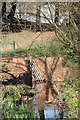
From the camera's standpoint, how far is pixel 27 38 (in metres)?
1.81

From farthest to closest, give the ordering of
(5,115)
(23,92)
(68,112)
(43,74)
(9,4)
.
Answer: (43,74), (23,92), (68,112), (5,115), (9,4)

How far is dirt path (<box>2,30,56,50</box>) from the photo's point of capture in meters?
1.69

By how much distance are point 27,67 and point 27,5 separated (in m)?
0.77

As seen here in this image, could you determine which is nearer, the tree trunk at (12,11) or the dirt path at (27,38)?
the tree trunk at (12,11)

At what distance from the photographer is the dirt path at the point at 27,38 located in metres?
1.69

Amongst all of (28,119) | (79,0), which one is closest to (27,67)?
(28,119)

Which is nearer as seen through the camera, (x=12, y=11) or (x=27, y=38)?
(x=12, y=11)

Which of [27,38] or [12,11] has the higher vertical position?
[12,11]

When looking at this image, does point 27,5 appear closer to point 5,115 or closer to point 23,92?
point 5,115

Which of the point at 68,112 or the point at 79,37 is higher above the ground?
the point at 79,37

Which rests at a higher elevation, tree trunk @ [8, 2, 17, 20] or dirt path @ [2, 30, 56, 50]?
tree trunk @ [8, 2, 17, 20]

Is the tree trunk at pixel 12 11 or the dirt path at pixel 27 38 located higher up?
the tree trunk at pixel 12 11

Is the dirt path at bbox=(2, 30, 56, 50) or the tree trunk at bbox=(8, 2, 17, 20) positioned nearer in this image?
the tree trunk at bbox=(8, 2, 17, 20)

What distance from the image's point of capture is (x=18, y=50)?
191 cm
